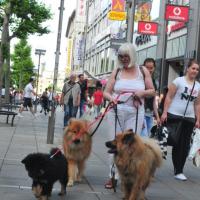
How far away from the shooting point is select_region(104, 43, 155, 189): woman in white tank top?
Result: 24.9 feet

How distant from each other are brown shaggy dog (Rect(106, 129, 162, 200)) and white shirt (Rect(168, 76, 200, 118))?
8.79 feet

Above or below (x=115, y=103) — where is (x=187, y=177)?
below

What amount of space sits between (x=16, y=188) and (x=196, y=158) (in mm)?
3559

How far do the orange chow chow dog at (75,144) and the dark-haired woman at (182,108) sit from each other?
2015mm

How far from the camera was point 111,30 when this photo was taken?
58.6 m

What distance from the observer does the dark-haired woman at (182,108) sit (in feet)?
30.4

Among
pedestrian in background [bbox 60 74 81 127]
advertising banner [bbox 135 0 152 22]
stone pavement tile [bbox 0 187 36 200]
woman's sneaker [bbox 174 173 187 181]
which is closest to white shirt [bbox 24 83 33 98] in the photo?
pedestrian in background [bbox 60 74 81 127]

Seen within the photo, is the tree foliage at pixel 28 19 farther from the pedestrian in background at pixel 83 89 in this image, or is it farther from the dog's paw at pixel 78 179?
the dog's paw at pixel 78 179

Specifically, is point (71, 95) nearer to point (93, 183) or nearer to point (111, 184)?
point (93, 183)

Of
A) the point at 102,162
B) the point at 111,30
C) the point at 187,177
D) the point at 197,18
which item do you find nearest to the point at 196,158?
the point at 187,177

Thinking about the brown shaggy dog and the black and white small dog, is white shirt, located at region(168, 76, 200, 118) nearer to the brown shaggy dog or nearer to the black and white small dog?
the brown shaggy dog

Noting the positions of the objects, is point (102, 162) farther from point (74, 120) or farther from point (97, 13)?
point (97, 13)

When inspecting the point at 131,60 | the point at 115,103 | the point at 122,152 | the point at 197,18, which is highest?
the point at 197,18

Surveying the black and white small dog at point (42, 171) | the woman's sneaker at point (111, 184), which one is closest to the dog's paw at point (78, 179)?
the woman's sneaker at point (111, 184)
